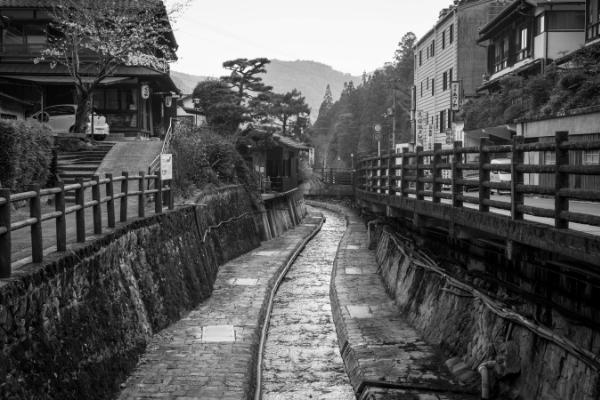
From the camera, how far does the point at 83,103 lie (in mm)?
29344

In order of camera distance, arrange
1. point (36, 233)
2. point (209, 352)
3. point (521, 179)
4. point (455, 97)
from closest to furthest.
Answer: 1. point (36, 233)
2. point (521, 179)
3. point (209, 352)
4. point (455, 97)

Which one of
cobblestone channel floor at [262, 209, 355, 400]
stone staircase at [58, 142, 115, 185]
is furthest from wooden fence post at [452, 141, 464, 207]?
stone staircase at [58, 142, 115, 185]

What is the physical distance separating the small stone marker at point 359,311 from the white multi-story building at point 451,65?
2317cm

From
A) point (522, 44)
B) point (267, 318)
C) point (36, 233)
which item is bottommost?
point (267, 318)

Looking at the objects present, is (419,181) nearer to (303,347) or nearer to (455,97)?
(303,347)

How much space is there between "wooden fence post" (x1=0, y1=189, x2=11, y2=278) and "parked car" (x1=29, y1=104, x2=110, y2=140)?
22.5m

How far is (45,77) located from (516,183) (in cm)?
3029

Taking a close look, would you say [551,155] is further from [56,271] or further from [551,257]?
[56,271]

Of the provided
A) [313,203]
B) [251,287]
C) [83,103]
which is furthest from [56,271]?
[313,203]

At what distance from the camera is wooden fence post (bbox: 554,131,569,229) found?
8688 mm

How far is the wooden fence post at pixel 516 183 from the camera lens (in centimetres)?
1010

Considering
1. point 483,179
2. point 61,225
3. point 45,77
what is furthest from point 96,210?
point 45,77

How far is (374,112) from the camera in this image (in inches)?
3428

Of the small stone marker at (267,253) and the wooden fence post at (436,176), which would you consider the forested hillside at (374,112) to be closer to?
the small stone marker at (267,253)
